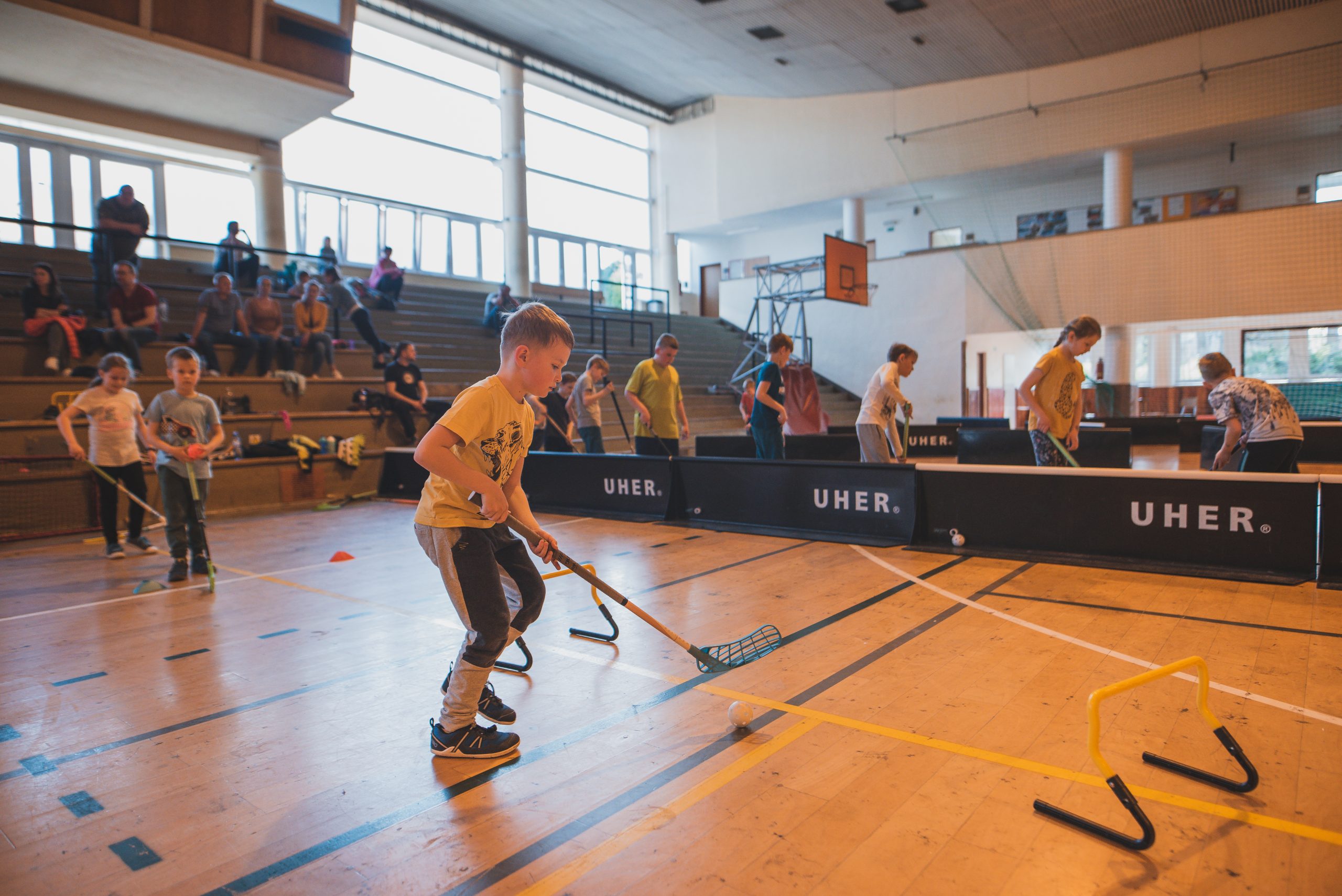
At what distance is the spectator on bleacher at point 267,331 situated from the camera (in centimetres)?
1128

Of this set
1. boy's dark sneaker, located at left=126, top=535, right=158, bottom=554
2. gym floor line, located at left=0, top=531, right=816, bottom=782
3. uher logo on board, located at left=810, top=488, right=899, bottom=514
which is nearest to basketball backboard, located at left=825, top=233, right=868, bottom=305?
uher logo on board, located at left=810, top=488, right=899, bottom=514

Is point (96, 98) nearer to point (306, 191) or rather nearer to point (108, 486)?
point (306, 191)

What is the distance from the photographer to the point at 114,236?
11.1 meters

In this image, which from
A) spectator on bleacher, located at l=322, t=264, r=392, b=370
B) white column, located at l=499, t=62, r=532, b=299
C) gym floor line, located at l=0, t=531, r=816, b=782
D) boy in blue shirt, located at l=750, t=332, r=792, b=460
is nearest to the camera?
gym floor line, located at l=0, t=531, r=816, b=782

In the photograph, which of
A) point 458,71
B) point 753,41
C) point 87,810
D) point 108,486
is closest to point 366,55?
point 458,71

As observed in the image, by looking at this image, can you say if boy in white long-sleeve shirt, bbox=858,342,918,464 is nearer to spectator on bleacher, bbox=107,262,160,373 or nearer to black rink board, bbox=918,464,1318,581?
black rink board, bbox=918,464,1318,581

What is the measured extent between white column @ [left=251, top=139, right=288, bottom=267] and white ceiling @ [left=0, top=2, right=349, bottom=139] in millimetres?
660

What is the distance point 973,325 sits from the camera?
59.8ft

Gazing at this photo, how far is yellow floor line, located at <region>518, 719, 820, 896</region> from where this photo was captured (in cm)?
213

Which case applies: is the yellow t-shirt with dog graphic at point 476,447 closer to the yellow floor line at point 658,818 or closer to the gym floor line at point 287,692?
the yellow floor line at point 658,818

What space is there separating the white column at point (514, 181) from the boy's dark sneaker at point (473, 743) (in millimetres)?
19021

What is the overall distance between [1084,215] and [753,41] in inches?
358

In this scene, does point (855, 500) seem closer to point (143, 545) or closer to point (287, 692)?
point (287, 692)

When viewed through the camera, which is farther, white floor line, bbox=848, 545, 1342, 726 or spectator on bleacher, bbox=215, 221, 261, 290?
spectator on bleacher, bbox=215, 221, 261, 290
